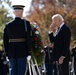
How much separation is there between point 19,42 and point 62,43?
4.25 feet

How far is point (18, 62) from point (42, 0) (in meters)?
35.3

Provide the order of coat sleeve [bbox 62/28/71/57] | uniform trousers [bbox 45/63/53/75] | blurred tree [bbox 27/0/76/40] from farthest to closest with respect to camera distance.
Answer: blurred tree [bbox 27/0/76/40] → uniform trousers [bbox 45/63/53/75] → coat sleeve [bbox 62/28/71/57]

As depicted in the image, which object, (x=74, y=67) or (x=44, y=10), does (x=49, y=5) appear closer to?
(x=44, y=10)

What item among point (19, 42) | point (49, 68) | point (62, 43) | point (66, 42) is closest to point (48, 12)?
point (49, 68)

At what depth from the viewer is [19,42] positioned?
10.8 meters

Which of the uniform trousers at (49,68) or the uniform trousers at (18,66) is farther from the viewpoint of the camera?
the uniform trousers at (49,68)

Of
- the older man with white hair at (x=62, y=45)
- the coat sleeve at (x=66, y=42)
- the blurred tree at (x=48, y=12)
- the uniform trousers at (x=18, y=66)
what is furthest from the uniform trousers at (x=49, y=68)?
the blurred tree at (x=48, y=12)

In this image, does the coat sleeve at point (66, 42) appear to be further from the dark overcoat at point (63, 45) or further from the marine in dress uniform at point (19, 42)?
the marine in dress uniform at point (19, 42)

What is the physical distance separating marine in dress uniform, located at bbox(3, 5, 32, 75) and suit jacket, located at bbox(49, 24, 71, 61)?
101 cm

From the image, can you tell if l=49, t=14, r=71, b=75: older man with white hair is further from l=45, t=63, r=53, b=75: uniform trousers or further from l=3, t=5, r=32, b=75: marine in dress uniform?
l=45, t=63, r=53, b=75: uniform trousers

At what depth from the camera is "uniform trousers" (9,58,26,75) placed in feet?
35.4

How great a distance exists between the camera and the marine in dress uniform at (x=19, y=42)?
425 inches

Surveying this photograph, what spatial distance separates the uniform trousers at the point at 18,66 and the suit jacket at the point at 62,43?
1.10 m

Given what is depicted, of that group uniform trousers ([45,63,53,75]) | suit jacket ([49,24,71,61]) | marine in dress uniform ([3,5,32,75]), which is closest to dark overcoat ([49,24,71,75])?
suit jacket ([49,24,71,61])
